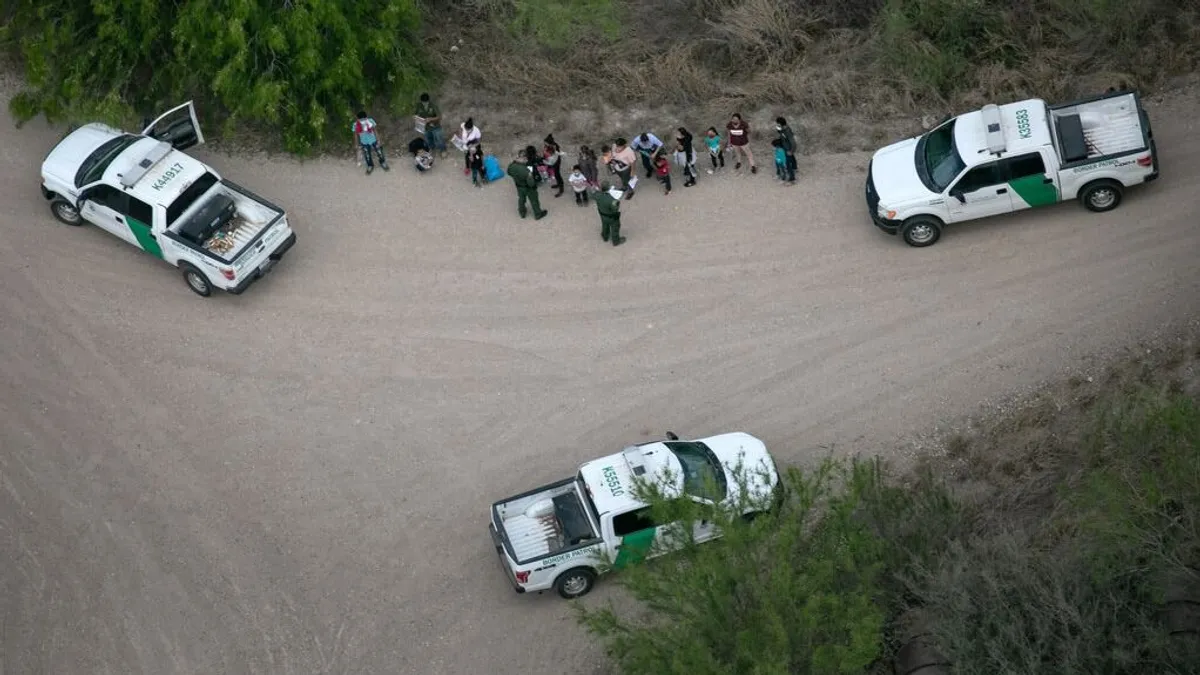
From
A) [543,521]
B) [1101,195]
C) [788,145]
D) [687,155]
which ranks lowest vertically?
[543,521]

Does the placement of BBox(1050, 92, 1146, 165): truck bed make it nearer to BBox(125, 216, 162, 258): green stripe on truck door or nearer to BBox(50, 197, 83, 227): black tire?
BBox(125, 216, 162, 258): green stripe on truck door

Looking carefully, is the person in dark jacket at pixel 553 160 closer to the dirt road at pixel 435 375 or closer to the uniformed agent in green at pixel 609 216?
the dirt road at pixel 435 375

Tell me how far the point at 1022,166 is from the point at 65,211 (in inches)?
598

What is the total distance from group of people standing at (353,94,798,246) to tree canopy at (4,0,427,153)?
0.99 metres

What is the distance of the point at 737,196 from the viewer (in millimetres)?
23125

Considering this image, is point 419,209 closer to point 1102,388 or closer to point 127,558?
point 127,558

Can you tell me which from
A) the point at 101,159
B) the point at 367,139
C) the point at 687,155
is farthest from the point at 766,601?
the point at 101,159

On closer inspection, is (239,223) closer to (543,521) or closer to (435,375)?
(435,375)

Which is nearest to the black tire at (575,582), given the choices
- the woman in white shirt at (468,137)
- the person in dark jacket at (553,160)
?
the person in dark jacket at (553,160)

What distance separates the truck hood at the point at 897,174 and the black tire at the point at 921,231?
1.17ft

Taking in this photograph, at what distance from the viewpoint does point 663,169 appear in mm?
23109

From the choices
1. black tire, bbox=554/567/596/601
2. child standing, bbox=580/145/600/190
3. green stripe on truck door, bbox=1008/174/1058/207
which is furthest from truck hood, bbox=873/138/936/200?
black tire, bbox=554/567/596/601

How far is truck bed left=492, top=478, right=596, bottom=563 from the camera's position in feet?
58.7

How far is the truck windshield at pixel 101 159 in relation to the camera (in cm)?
2286
